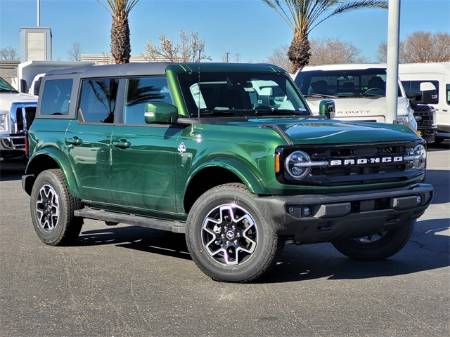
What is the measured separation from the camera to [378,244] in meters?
6.66

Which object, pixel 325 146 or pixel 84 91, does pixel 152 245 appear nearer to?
pixel 84 91

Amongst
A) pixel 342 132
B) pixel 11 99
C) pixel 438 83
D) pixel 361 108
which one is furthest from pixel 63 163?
pixel 438 83

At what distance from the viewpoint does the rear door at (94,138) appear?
22.3 ft

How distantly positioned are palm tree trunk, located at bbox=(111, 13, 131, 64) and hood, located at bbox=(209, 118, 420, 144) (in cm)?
1673

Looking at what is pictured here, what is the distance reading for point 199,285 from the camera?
5719 mm

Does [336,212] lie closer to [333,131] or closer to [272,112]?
[333,131]

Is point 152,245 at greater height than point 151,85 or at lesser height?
lesser

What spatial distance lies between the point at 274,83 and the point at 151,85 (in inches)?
53.0

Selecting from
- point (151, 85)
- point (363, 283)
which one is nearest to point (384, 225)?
point (363, 283)

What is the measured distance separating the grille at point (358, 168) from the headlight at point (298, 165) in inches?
1.9

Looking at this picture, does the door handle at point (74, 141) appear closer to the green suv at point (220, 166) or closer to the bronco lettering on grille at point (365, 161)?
the green suv at point (220, 166)

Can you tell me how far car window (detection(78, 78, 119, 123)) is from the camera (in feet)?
22.8

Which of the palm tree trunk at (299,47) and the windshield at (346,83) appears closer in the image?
the windshield at (346,83)

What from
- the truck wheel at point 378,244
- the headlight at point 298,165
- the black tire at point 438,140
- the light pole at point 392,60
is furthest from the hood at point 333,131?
the black tire at point 438,140
